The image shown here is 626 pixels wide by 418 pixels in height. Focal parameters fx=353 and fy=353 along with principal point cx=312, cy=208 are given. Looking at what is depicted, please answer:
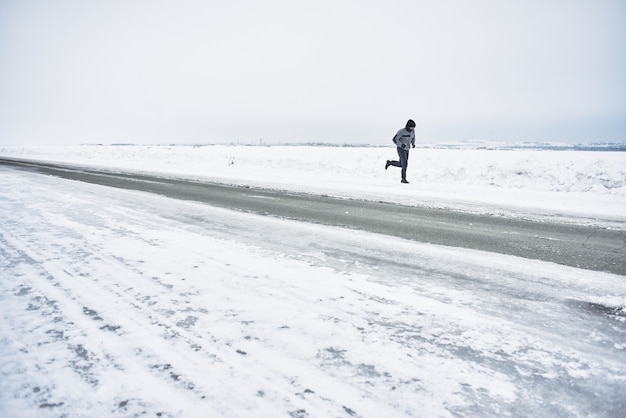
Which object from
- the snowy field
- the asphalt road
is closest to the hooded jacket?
the asphalt road

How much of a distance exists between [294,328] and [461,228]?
4104 mm

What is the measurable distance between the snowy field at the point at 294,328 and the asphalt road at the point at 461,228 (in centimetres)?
55

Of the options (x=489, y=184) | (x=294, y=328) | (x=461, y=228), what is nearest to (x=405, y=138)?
(x=489, y=184)

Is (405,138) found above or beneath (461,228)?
above

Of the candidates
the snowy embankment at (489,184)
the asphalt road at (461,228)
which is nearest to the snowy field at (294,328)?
the asphalt road at (461,228)

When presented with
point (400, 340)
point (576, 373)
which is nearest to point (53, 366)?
point (400, 340)

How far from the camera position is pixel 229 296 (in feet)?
8.79

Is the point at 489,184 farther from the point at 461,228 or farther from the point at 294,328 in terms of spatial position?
the point at 294,328

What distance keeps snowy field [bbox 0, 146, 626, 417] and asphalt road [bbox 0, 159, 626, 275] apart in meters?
0.55

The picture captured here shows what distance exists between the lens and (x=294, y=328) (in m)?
2.23

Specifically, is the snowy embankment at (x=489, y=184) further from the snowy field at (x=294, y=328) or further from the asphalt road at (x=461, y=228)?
the snowy field at (x=294, y=328)

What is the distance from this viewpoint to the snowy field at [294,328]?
1.62m

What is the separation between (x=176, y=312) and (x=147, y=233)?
8.31 ft

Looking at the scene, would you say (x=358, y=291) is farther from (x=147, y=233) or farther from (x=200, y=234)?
(x=147, y=233)
